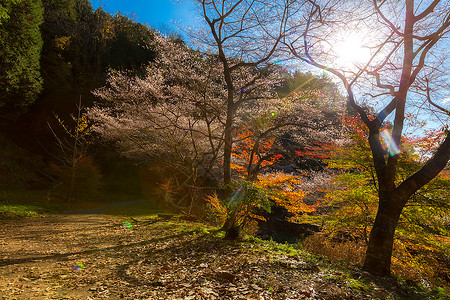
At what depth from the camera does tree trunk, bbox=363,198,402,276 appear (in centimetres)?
434

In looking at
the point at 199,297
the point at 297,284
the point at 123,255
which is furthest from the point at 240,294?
the point at 123,255

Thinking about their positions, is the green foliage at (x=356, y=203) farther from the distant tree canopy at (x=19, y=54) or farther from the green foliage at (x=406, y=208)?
the distant tree canopy at (x=19, y=54)

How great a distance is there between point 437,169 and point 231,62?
674cm

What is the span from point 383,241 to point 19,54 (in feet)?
74.0

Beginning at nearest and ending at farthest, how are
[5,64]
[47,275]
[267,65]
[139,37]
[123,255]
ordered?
[47,275], [123,255], [267,65], [5,64], [139,37]

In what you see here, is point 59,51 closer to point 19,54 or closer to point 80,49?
point 80,49

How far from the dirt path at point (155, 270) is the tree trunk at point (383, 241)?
3.23 feet

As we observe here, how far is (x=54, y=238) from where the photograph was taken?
6.61 m

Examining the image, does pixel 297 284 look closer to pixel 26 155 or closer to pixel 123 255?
pixel 123 255

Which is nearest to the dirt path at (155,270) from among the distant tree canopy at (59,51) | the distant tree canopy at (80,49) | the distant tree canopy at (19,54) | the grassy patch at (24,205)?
the grassy patch at (24,205)

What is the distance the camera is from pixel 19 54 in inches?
635

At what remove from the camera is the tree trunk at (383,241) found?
434 cm

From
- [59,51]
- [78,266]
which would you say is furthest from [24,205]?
[59,51]

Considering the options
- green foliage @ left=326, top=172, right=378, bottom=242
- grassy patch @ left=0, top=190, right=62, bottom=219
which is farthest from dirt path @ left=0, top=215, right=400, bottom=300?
grassy patch @ left=0, top=190, right=62, bottom=219
